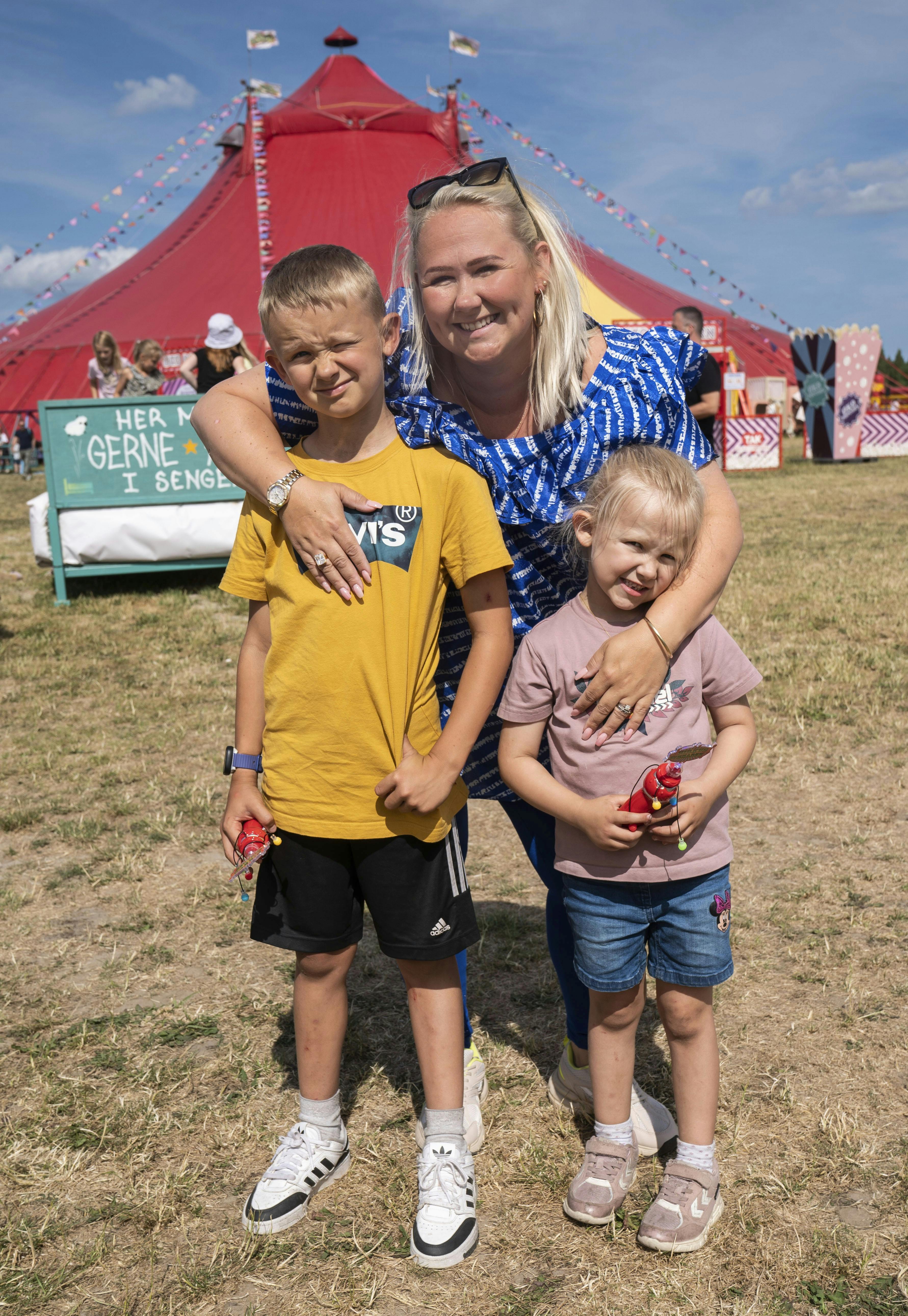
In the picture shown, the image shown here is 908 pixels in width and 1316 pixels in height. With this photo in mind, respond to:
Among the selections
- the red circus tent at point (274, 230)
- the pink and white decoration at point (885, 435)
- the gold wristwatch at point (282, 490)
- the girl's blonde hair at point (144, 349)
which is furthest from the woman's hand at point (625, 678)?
the red circus tent at point (274, 230)

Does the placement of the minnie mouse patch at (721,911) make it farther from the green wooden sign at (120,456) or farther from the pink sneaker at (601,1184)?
the green wooden sign at (120,456)

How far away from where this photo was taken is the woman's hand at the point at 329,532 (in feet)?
5.97

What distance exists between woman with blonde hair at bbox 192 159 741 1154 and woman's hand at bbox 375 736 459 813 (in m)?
0.29

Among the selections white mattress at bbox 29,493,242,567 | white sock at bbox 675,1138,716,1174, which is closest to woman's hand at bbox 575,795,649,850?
white sock at bbox 675,1138,716,1174

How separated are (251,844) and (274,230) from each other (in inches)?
1028

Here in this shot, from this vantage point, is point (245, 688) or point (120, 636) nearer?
point (245, 688)

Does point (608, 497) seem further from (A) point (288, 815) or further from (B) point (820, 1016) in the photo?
(B) point (820, 1016)

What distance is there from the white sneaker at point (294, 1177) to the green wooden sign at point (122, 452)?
6368 mm

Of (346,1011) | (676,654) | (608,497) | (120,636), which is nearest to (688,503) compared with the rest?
(608,497)

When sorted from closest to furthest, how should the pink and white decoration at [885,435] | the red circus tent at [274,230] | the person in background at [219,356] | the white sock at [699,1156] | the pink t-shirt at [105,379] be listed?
the white sock at [699,1156]
the person in background at [219,356]
the pink t-shirt at [105,379]
the pink and white decoration at [885,435]
the red circus tent at [274,230]

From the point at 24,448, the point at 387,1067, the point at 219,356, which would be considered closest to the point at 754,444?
the point at 219,356

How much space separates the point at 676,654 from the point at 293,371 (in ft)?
2.83

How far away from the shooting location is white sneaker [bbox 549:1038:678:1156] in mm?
2232

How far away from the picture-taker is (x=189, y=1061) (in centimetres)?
262
